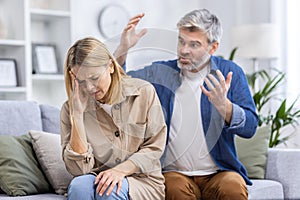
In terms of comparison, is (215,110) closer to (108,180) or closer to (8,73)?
(108,180)

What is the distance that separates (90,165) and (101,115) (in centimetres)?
19

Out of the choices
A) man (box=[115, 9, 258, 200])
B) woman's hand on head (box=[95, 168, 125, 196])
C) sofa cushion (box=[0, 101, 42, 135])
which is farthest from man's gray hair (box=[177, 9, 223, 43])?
sofa cushion (box=[0, 101, 42, 135])

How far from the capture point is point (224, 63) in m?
2.60

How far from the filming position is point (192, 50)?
93.5 inches

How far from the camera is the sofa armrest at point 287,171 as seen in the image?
2928 mm

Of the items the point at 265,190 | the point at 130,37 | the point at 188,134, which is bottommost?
the point at 265,190

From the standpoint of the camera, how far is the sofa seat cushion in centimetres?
270

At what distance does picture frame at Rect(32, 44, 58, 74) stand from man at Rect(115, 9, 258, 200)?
2373 mm

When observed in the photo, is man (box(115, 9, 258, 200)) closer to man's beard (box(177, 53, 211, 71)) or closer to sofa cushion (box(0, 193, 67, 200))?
man's beard (box(177, 53, 211, 71))

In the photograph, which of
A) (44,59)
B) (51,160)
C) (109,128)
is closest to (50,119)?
(51,160)

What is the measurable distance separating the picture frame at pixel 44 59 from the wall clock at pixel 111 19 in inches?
20.3

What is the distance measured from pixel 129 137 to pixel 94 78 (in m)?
0.27

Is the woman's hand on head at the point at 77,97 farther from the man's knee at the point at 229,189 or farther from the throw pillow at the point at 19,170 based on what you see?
the man's knee at the point at 229,189

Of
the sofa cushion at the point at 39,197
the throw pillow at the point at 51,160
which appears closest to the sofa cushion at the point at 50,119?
the throw pillow at the point at 51,160
